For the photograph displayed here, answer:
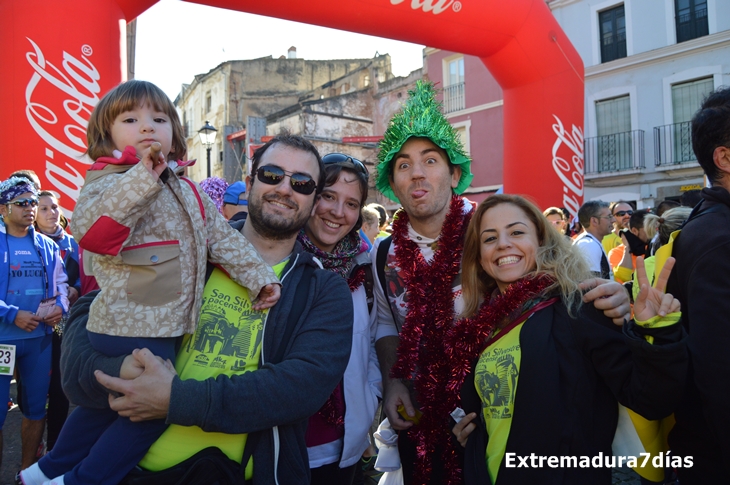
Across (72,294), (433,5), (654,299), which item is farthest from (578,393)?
(433,5)

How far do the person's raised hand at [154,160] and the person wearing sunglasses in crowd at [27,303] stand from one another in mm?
3061

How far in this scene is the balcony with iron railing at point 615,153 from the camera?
52.5 feet

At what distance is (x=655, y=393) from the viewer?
Answer: 1595 mm

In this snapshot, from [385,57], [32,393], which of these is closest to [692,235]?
[32,393]

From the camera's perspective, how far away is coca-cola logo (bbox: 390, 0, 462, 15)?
5.91 meters

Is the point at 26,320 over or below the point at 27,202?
below

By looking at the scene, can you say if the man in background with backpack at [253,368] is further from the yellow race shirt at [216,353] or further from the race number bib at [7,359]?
the race number bib at [7,359]

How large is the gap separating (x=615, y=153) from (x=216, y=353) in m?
17.7

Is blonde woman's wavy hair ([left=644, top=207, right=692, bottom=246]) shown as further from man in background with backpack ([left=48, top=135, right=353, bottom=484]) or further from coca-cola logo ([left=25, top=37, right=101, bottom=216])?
coca-cola logo ([left=25, top=37, right=101, bottom=216])

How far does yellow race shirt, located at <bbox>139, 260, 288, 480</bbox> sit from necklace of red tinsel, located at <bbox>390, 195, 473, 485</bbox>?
2.90ft

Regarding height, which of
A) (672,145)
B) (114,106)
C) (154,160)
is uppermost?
(672,145)

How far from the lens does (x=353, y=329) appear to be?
96.1 inches

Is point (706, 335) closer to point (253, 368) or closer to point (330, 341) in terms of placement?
point (330, 341)

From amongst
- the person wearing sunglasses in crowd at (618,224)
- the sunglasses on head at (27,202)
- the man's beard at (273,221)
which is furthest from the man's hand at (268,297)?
the person wearing sunglasses in crowd at (618,224)
